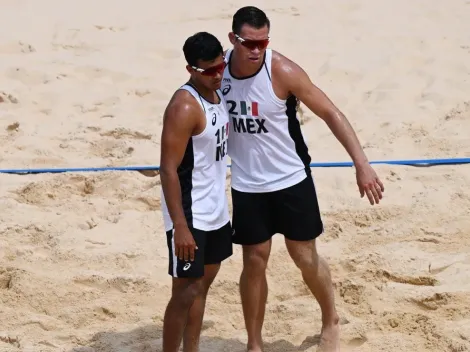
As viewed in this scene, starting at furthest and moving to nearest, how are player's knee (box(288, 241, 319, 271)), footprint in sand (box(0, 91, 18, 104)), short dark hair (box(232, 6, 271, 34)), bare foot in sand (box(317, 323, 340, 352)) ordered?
footprint in sand (box(0, 91, 18, 104)), bare foot in sand (box(317, 323, 340, 352)), player's knee (box(288, 241, 319, 271)), short dark hair (box(232, 6, 271, 34))

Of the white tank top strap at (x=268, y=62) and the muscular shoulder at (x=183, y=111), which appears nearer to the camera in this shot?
the muscular shoulder at (x=183, y=111)

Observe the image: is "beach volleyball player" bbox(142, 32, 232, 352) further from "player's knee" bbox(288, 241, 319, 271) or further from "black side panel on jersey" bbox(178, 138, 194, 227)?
"player's knee" bbox(288, 241, 319, 271)

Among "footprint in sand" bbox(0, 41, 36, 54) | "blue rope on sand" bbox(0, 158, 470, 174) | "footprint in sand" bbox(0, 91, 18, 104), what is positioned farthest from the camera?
"footprint in sand" bbox(0, 41, 36, 54)

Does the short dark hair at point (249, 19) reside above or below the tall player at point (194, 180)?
above

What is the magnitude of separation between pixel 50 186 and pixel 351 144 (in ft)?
9.46

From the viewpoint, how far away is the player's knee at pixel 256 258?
4859mm

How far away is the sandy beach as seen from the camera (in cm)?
532

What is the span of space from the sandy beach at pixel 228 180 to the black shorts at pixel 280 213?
0.66 metres

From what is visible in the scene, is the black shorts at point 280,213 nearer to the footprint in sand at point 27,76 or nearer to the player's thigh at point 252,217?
the player's thigh at point 252,217

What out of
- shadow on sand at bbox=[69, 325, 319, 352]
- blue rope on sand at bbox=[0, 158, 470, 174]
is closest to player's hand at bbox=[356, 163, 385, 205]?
shadow on sand at bbox=[69, 325, 319, 352]

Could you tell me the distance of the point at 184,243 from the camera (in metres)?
4.41

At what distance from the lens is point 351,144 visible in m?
4.68

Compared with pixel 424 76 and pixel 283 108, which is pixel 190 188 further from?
pixel 424 76

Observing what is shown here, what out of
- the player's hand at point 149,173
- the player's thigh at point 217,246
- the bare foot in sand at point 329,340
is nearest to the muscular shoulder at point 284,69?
the player's thigh at point 217,246
